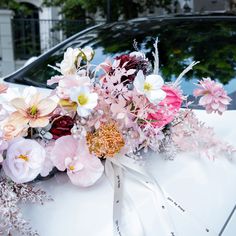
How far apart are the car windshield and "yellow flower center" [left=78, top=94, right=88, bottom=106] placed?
Result: 3.13 feet

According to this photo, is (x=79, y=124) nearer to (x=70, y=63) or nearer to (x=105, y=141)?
(x=105, y=141)

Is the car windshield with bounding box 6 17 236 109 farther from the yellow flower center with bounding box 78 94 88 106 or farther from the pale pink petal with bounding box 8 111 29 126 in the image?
the pale pink petal with bounding box 8 111 29 126

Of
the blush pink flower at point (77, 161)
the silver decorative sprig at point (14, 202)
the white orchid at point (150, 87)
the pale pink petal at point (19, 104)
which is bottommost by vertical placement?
the silver decorative sprig at point (14, 202)

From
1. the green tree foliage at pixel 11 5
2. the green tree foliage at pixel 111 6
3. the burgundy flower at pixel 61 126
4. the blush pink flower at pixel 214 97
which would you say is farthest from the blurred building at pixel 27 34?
the burgundy flower at pixel 61 126

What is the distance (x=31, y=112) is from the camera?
1.30 metres

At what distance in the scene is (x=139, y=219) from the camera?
1.28 meters

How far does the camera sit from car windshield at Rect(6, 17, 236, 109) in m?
2.33

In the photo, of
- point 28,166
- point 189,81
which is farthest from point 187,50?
point 28,166

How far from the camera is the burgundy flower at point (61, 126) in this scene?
1393 mm

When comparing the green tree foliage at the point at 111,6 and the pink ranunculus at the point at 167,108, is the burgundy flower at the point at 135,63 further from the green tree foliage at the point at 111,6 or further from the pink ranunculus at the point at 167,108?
the green tree foliage at the point at 111,6

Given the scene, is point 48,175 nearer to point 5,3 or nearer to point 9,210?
A: point 9,210

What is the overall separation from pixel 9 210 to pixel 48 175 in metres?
0.21

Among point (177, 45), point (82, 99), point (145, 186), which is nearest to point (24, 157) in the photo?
point (82, 99)

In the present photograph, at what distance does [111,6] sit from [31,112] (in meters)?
8.03
